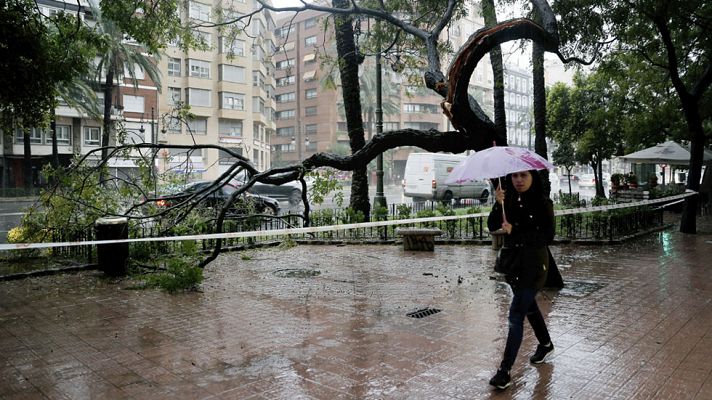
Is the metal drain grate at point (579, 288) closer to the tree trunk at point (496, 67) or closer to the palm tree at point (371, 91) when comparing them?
the tree trunk at point (496, 67)

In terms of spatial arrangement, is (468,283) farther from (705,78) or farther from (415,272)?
(705,78)

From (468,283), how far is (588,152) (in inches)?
824

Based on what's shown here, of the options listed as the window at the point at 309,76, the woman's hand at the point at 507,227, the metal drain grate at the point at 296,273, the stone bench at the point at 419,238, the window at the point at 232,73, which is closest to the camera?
the woman's hand at the point at 507,227

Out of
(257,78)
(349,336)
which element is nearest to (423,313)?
(349,336)

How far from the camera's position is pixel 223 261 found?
1091 cm

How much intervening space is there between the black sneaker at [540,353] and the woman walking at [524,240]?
50 centimetres

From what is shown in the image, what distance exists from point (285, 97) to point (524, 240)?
75883 millimetres

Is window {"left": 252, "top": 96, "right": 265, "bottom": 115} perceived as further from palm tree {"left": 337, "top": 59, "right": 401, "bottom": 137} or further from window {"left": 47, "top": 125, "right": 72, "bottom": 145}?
window {"left": 47, "top": 125, "right": 72, "bottom": 145}

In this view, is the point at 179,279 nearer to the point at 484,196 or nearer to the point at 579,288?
the point at 579,288

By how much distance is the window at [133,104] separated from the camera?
151 ft

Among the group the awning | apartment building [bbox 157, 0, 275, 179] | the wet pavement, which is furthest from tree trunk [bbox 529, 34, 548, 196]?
apartment building [bbox 157, 0, 275, 179]

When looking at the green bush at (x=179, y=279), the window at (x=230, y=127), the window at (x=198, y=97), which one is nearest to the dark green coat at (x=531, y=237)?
the green bush at (x=179, y=279)

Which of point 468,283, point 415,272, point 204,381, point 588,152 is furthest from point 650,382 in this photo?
point 588,152

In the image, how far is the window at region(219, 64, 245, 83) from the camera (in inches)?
2020
